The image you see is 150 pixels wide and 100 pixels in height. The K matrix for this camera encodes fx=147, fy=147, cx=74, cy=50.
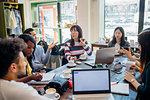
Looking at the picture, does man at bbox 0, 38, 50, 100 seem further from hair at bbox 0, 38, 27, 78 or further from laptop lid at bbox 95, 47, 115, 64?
laptop lid at bbox 95, 47, 115, 64

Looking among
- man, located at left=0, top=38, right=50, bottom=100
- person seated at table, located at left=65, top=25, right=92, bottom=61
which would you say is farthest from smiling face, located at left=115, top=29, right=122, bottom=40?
man, located at left=0, top=38, right=50, bottom=100

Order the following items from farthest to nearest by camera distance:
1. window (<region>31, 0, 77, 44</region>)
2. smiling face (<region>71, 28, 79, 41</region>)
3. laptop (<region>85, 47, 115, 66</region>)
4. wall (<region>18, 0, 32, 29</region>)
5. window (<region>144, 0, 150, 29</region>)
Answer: wall (<region>18, 0, 32, 29</region>) → window (<region>31, 0, 77, 44</region>) → window (<region>144, 0, 150, 29</region>) → smiling face (<region>71, 28, 79, 41</region>) → laptop (<region>85, 47, 115, 66</region>)

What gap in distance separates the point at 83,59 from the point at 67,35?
9.80 ft

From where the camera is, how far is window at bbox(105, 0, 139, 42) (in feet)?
13.5

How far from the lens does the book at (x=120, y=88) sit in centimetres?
136

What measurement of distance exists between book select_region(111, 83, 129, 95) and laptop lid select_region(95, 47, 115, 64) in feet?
2.10

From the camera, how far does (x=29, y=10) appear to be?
5473 millimetres

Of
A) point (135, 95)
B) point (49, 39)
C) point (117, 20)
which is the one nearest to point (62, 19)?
point (49, 39)

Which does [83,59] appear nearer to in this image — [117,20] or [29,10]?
[117,20]

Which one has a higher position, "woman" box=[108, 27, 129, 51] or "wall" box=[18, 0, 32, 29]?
"wall" box=[18, 0, 32, 29]

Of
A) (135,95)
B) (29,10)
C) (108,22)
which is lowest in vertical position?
(135,95)

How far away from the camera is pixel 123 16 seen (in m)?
Result: 4.31

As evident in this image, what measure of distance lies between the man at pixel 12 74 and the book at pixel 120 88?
0.75 m

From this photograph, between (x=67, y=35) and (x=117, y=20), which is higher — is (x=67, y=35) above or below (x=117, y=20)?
below
